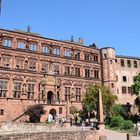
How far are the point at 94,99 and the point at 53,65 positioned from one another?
11668 mm

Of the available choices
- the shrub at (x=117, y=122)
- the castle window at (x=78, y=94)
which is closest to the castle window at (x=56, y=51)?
the castle window at (x=78, y=94)

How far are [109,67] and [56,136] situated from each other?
127 feet

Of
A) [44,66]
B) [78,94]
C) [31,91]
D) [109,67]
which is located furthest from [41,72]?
[109,67]

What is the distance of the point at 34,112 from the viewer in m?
42.2

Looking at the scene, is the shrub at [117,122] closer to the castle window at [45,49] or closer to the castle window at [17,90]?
the castle window at [17,90]

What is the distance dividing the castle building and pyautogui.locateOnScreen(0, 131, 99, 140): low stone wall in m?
17.2

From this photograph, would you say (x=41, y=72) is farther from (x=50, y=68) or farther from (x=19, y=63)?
(x=19, y=63)

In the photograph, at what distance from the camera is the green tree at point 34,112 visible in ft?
139

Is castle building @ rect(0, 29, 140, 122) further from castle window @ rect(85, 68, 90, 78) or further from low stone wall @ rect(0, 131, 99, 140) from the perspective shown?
low stone wall @ rect(0, 131, 99, 140)

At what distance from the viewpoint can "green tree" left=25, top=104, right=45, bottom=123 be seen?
139ft

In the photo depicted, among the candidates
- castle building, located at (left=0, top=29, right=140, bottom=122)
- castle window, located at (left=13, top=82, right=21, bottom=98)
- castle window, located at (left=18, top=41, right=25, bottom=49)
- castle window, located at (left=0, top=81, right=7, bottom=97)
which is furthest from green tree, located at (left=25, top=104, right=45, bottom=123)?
castle window, located at (left=18, top=41, right=25, bottom=49)

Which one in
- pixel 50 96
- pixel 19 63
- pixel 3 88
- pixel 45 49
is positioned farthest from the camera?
pixel 45 49

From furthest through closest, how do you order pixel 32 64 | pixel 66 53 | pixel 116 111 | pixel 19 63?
pixel 66 53
pixel 32 64
pixel 19 63
pixel 116 111

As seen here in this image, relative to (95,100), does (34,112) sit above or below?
below
